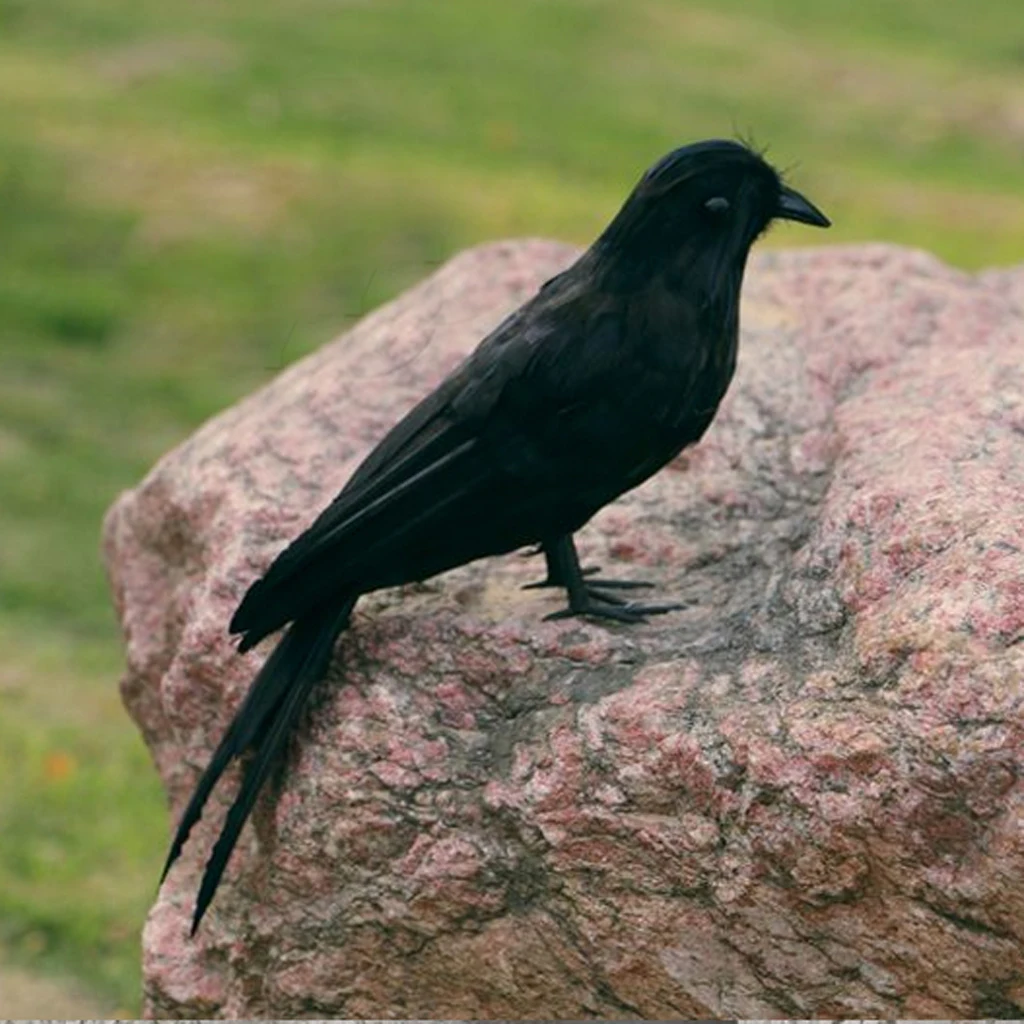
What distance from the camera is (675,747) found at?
362 centimetres

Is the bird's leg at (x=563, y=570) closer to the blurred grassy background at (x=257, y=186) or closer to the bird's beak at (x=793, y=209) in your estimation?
the bird's beak at (x=793, y=209)

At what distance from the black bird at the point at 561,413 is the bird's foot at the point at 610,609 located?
0.65ft

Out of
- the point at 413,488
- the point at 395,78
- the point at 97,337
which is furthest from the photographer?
the point at 395,78

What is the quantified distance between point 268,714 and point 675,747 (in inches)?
32.3

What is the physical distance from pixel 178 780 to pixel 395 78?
10.2 metres

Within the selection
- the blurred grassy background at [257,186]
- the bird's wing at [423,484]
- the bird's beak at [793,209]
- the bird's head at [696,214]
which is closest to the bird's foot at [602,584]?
the bird's wing at [423,484]

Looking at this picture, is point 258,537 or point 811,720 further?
point 258,537

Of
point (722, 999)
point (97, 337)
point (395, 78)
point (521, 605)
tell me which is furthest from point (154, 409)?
point (722, 999)

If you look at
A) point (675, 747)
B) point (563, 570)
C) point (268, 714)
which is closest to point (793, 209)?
point (563, 570)

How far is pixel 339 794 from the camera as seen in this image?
3.90 m

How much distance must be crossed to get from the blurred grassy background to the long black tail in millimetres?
2126

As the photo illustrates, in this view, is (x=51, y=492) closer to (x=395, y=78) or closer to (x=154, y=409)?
(x=154, y=409)

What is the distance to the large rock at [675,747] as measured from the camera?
3443mm

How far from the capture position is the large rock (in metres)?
3.44
